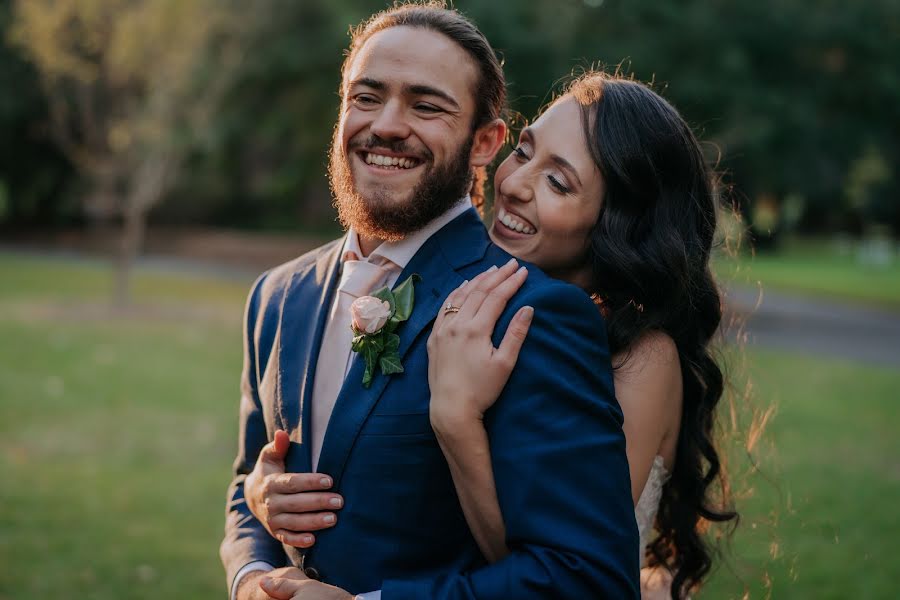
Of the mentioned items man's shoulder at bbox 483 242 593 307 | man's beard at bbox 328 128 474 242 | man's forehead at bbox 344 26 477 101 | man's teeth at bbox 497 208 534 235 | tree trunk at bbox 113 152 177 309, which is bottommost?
tree trunk at bbox 113 152 177 309

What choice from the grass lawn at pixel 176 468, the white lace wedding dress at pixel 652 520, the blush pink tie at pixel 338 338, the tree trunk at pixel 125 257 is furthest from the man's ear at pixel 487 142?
the tree trunk at pixel 125 257

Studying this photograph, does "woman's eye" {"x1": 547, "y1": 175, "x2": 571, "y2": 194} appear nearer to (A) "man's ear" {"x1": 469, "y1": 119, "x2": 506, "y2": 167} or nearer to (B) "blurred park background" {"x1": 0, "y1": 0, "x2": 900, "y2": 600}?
(A) "man's ear" {"x1": 469, "y1": 119, "x2": 506, "y2": 167}

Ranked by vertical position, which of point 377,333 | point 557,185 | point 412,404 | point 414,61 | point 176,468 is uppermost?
point 414,61

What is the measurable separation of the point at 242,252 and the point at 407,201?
26.5 meters

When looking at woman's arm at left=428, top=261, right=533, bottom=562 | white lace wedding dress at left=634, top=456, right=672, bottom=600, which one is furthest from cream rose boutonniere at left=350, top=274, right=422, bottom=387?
white lace wedding dress at left=634, top=456, right=672, bottom=600

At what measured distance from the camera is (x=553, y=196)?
2.71 m

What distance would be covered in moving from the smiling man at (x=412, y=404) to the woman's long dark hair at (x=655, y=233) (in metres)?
0.36

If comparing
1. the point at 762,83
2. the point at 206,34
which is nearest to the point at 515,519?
the point at 206,34

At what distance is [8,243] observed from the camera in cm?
3047

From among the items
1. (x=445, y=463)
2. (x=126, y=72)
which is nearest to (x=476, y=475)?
(x=445, y=463)

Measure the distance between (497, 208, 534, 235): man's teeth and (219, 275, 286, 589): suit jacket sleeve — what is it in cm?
78

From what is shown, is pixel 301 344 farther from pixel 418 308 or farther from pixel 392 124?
pixel 392 124

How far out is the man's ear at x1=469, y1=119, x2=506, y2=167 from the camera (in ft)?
8.52

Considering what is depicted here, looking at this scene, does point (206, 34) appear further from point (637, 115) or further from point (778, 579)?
point (637, 115)
